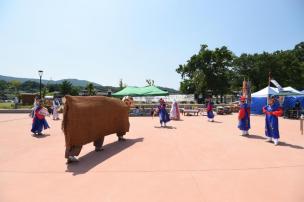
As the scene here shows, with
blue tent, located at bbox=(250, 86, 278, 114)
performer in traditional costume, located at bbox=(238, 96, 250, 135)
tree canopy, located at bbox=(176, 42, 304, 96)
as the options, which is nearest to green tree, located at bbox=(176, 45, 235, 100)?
tree canopy, located at bbox=(176, 42, 304, 96)

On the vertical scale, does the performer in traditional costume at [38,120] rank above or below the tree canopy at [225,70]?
below

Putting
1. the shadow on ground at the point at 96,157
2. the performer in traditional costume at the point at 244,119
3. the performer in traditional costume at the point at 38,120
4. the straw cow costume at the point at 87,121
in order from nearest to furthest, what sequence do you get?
the shadow on ground at the point at 96,157
the straw cow costume at the point at 87,121
the performer in traditional costume at the point at 244,119
the performer in traditional costume at the point at 38,120

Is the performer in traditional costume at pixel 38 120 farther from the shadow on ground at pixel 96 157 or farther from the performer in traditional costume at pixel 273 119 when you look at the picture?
the performer in traditional costume at pixel 273 119

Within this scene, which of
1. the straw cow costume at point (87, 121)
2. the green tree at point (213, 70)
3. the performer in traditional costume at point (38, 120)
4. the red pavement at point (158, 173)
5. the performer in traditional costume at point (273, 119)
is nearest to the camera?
the red pavement at point (158, 173)

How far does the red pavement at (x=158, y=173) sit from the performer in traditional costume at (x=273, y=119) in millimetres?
386

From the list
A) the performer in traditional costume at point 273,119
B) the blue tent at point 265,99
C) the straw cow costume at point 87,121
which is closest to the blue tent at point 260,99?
the blue tent at point 265,99

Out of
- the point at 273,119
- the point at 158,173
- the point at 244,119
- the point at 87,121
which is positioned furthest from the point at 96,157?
the point at 244,119

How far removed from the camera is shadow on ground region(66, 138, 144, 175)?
562cm

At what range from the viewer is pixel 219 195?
4012 mm

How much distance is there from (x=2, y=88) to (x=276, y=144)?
127m

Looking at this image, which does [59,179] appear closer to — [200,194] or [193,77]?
[200,194]

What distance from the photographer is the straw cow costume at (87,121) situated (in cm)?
609

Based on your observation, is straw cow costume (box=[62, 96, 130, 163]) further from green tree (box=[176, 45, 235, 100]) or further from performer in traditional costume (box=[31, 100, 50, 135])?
green tree (box=[176, 45, 235, 100])

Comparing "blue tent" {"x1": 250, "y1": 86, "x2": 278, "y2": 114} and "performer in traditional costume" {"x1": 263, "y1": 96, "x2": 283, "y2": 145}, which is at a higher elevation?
"blue tent" {"x1": 250, "y1": 86, "x2": 278, "y2": 114}
